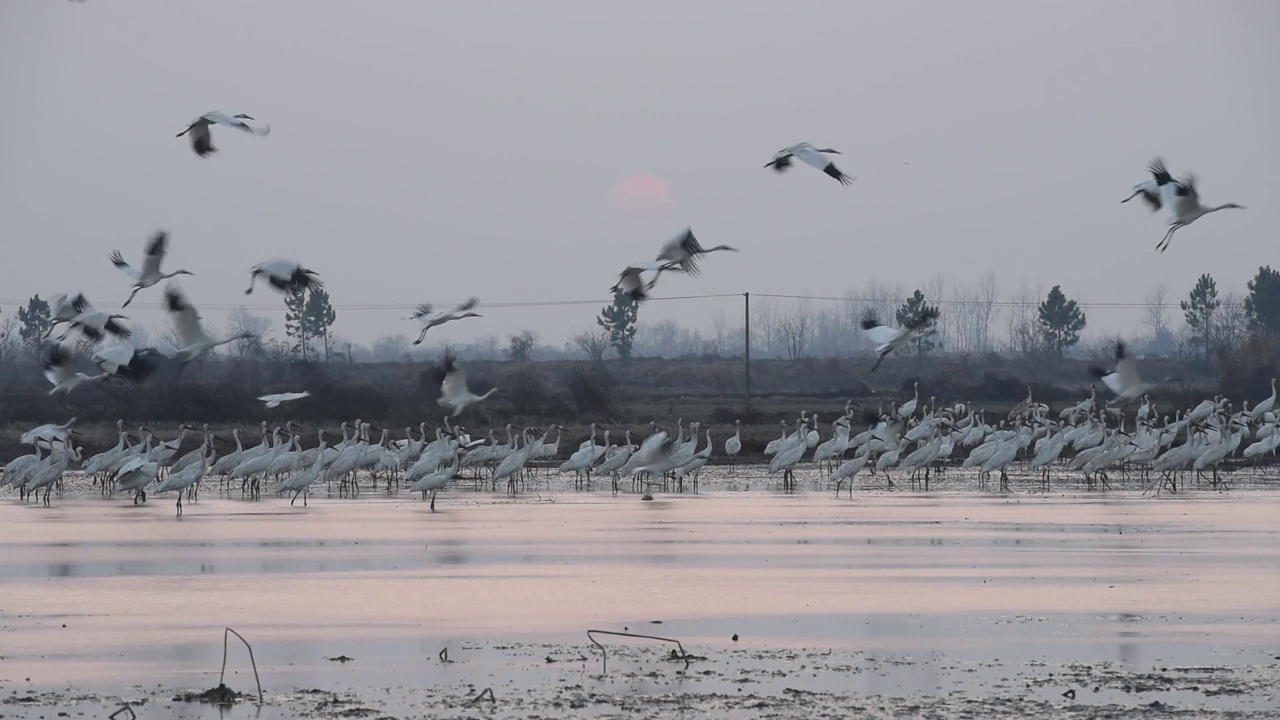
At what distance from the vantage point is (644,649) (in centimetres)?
1217

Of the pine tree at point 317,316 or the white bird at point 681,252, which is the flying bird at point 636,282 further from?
the pine tree at point 317,316

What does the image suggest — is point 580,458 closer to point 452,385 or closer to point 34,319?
point 452,385

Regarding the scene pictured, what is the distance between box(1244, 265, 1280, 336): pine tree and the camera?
299 ft

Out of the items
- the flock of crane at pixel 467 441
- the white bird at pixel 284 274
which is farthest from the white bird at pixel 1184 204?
the white bird at pixel 284 274

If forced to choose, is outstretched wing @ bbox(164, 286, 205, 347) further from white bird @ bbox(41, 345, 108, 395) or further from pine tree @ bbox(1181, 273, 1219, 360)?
pine tree @ bbox(1181, 273, 1219, 360)

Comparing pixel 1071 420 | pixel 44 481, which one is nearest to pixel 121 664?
pixel 44 481

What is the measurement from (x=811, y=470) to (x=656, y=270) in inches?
917

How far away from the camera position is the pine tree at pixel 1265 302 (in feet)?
299

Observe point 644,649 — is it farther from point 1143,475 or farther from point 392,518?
point 1143,475

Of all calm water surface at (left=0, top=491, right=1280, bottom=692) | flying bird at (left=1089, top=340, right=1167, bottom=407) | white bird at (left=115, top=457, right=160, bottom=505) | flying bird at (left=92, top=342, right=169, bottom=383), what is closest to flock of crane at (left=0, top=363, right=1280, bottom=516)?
white bird at (left=115, top=457, right=160, bottom=505)

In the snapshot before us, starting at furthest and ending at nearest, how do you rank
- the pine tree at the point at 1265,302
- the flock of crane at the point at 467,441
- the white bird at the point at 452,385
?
the pine tree at the point at 1265,302 → the white bird at the point at 452,385 → the flock of crane at the point at 467,441

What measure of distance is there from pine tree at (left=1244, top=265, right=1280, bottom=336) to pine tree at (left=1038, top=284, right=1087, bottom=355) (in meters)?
9.23

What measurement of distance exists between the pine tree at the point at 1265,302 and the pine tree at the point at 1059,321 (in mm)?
9232

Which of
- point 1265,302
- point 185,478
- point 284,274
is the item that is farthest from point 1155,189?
point 1265,302
